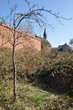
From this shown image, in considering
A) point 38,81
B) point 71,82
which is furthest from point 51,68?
point 71,82

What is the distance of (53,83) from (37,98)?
3477 millimetres

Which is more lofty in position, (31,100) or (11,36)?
(11,36)

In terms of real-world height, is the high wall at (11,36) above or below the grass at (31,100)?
above

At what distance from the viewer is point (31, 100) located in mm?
10203

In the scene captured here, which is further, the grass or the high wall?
the high wall

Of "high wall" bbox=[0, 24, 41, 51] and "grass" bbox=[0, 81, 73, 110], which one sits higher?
"high wall" bbox=[0, 24, 41, 51]

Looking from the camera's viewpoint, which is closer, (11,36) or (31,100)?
(31,100)

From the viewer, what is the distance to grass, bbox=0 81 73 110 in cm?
962

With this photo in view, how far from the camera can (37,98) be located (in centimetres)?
1044

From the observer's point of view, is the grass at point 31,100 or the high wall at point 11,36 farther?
the high wall at point 11,36

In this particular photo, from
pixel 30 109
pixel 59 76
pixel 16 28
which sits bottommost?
pixel 30 109

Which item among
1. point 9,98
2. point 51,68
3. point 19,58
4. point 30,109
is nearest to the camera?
point 30,109

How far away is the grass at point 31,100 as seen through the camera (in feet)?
31.6

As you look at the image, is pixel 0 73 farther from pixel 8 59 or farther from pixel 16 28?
pixel 16 28
